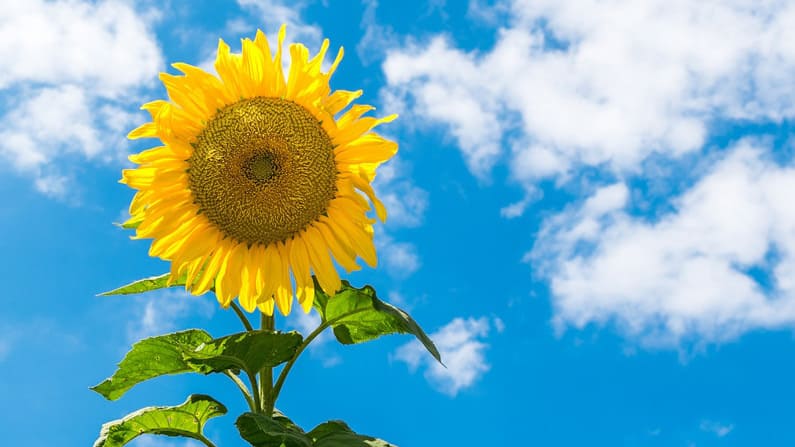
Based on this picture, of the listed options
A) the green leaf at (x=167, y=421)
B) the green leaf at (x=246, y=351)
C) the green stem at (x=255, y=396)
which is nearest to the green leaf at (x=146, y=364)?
the green leaf at (x=246, y=351)

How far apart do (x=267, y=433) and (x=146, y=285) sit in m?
1.34

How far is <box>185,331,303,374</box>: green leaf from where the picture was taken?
4824 millimetres

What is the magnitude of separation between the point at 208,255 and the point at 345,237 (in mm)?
790

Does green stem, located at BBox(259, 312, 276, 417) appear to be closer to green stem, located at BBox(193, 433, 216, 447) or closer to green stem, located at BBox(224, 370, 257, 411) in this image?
green stem, located at BBox(224, 370, 257, 411)

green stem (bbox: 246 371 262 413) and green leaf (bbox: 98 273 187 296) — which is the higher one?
green leaf (bbox: 98 273 187 296)

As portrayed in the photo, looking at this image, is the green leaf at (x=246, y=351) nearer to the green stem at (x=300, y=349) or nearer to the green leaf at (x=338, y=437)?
the green stem at (x=300, y=349)

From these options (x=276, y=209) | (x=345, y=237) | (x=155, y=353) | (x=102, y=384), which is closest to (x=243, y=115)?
(x=276, y=209)

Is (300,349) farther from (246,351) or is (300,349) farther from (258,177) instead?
(258,177)

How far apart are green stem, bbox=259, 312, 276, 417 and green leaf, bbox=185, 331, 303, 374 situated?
0.63ft

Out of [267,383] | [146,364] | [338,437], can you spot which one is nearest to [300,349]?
[267,383]

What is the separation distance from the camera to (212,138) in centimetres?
503

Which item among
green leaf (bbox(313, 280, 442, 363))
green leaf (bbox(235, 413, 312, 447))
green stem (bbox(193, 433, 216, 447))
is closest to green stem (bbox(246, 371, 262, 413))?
green leaf (bbox(235, 413, 312, 447))

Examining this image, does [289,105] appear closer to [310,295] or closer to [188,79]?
[188,79]

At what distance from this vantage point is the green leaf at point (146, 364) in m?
4.92
